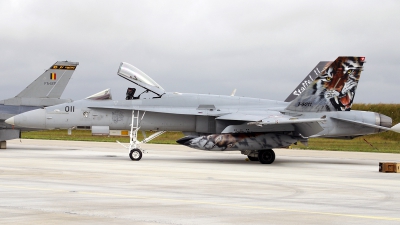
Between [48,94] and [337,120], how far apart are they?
16.4 m

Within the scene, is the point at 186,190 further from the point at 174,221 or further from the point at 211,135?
the point at 211,135

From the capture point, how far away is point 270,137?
884 inches

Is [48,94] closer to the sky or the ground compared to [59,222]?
closer to the sky

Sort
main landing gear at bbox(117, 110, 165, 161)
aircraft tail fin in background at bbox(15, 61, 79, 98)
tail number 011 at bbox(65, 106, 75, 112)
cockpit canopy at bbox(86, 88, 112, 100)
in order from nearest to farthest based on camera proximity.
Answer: main landing gear at bbox(117, 110, 165, 161) → tail number 011 at bbox(65, 106, 75, 112) → cockpit canopy at bbox(86, 88, 112, 100) → aircraft tail fin in background at bbox(15, 61, 79, 98)

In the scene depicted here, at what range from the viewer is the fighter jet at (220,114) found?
2262 cm

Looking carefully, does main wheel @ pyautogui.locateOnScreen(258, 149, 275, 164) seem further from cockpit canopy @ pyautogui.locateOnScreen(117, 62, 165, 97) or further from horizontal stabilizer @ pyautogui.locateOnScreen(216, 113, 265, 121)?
cockpit canopy @ pyautogui.locateOnScreen(117, 62, 165, 97)

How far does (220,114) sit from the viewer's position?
22891 millimetres

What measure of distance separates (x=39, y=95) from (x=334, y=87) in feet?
54.3

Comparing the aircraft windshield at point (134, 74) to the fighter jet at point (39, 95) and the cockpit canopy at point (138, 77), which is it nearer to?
the cockpit canopy at point (138, 77)

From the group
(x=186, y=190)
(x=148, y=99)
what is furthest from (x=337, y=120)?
(x=186, y=190)

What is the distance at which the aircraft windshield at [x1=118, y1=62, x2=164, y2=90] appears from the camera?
23.1 metres

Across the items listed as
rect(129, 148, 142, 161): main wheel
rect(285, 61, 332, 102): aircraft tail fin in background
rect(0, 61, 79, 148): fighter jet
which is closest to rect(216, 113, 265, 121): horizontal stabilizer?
rect(129, 148, 142, 161): main wheel

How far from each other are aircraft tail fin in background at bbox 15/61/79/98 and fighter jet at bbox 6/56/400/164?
9.21 m

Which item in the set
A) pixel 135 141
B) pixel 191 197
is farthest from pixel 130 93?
→ pixel 191 197
